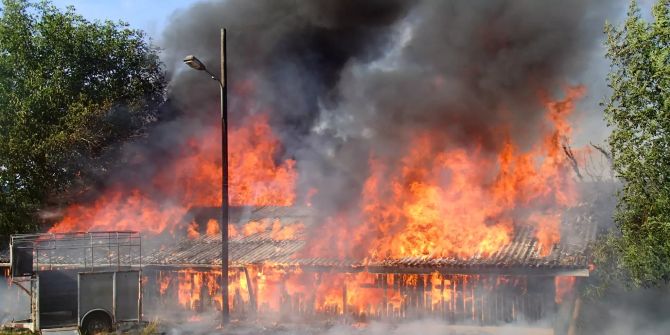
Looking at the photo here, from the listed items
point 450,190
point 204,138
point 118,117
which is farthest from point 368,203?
point 118,117

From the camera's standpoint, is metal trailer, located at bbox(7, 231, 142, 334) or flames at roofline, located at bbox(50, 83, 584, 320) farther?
flames at roofline, located at bbox(50, 83, 584, 320)

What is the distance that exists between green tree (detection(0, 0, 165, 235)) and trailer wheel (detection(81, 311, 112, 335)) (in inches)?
412

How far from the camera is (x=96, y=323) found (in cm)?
1688

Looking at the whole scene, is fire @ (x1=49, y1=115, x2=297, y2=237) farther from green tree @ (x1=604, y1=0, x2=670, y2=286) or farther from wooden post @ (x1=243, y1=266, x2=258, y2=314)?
green tree @ (x1=604, y1=0, x2=670, y2=286)

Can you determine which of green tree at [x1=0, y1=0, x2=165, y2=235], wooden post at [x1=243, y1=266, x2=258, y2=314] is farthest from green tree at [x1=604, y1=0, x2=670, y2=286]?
green tree at [x1=0, y1=0, x2=165, y2=235]

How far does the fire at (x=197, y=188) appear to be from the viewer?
2348 centimetres

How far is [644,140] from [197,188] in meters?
17.9

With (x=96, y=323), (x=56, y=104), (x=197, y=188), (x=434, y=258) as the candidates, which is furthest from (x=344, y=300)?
(x=56, y=104)

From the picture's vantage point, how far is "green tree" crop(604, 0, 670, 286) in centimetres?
1212

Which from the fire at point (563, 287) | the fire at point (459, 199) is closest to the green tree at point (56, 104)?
the fire at point (459, 199)

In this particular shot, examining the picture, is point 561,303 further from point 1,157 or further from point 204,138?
point 1,157

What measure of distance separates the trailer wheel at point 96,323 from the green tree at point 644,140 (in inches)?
562

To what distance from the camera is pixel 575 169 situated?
23.6 metres

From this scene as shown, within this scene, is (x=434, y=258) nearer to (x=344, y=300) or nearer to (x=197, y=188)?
(x=344, y=300)
